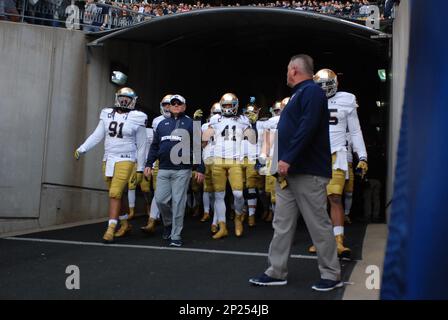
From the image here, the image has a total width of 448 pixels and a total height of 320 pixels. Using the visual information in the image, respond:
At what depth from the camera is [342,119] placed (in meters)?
6.54

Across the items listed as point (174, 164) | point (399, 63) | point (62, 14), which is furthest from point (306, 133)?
point (62, 14)

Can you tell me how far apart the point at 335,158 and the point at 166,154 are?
8.51 ft

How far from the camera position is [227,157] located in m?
8.57

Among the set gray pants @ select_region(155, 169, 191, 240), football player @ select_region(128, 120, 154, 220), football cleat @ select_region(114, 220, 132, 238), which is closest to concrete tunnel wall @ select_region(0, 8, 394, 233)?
football player @ select_region(128, 120, 154, 220)

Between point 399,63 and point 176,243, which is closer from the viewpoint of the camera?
point 176,243

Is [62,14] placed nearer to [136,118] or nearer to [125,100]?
[125,100]

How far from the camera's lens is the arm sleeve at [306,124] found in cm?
467

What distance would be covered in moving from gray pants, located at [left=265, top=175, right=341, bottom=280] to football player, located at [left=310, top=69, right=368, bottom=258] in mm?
1541

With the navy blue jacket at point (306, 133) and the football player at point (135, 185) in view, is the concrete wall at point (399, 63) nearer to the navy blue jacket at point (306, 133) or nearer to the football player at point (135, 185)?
the navy blue jacket at point (306, 133)

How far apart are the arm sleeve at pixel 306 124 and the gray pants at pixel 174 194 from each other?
3.08 metres

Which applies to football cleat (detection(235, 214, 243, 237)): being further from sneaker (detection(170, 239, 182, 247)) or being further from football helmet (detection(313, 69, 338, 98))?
football helmet (detection(313, 69, 338, 98))

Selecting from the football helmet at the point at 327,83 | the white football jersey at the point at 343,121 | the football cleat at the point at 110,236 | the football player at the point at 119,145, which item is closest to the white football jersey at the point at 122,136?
the football player at the point at 119,145

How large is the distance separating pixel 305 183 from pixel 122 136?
4034mm
